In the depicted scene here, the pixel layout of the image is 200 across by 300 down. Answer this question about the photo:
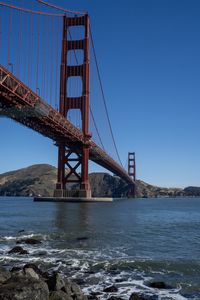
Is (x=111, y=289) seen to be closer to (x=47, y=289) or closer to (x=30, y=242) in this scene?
(x=47, y=289)

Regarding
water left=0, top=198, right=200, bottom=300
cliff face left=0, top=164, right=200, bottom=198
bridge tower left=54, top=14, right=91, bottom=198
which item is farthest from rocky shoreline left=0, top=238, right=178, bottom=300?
cliff face left=0, top=164, right=200, bottom=198

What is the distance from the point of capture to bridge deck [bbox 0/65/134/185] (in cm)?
3071

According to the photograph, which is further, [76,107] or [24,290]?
[76,107]

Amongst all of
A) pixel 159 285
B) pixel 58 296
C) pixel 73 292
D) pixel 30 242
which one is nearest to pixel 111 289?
pixel 159 285

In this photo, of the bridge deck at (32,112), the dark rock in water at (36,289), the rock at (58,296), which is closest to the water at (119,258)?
the dark rock in water at (36,289)

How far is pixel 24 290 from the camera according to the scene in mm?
6859

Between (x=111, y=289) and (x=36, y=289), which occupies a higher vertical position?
(x=36, y=289)

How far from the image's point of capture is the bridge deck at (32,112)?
30.7m

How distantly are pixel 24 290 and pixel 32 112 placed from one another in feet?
99.4

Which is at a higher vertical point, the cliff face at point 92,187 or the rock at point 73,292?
the cliff face at point 92,187

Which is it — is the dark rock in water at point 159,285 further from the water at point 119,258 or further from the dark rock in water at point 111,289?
the dark rock in water at point 111,289

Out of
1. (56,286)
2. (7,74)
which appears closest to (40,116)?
(7,74)

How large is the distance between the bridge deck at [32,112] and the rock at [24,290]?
22.7 m

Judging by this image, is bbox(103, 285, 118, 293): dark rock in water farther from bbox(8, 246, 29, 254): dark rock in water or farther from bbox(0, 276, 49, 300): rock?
bbox(8, 246, 29, 254): dark rock in water
